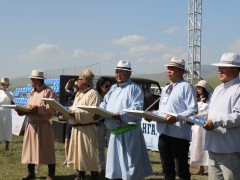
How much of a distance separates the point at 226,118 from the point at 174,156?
5.00 feet

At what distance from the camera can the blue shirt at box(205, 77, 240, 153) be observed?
3.75 metres

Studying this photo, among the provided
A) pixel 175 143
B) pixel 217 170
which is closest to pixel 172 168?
pixel 175 143

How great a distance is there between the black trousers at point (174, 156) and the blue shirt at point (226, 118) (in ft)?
3.58

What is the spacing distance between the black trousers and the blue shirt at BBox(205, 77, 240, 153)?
1.09m

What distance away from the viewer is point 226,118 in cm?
373

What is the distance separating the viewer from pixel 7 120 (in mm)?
10320

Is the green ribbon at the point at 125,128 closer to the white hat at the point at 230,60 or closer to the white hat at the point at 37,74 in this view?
the white hat at the point at 230,60

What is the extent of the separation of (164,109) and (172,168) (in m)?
0.78

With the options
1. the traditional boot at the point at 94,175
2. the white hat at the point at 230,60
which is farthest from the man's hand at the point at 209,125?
the traditional boot at the point at 94,175

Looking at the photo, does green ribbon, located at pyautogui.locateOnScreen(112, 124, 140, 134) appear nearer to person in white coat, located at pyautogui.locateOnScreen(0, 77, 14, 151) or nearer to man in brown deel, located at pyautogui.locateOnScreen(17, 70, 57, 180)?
man in brown deel, located at pyautogui.locateOnScreen(17, 70, 57, 180)

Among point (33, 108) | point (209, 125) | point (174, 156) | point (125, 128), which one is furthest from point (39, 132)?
point (209, 125)

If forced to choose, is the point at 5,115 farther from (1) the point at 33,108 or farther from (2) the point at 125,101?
(2) the point at 125,101

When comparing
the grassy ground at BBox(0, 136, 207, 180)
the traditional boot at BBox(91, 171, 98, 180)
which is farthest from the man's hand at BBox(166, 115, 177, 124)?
the grassy ground at BBox(0, 136, 207, 180)

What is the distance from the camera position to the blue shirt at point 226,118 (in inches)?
148
